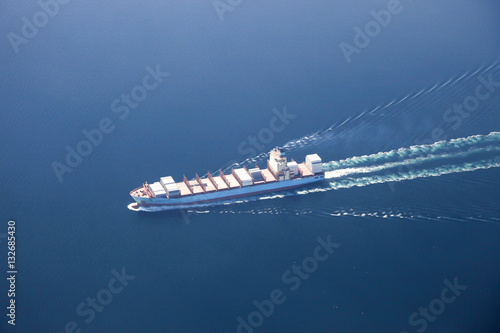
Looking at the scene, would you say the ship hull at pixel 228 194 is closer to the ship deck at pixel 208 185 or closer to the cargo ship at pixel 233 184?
the cargo ship at pixel 233 184

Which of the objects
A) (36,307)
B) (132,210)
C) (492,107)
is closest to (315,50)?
(492,107)

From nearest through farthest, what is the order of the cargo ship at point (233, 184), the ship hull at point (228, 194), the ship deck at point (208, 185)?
the ship hull at point (228, 194), the ship deck at point (208, 185), the cargo ship at point (233, 184)

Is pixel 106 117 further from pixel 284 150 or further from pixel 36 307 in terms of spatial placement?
pixel 36 307

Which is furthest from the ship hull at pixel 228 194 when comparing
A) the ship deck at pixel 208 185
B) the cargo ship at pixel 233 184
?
the ship deck at pixel 208 185

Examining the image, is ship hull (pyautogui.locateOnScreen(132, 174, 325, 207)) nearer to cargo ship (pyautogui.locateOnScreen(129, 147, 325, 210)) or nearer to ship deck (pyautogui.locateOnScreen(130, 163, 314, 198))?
cargo ship (pyautogui.locateOnScreen(129, 147, 325, 210))

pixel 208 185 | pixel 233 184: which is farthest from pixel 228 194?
pixel 208 185

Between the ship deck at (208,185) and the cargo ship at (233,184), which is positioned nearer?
the ship deck at (208,185)

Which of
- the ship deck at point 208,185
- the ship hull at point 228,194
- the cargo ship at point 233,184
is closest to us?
the ship hull at point 228,194
